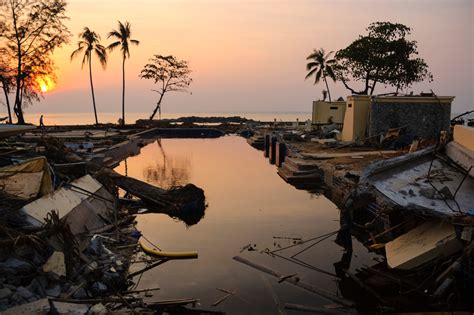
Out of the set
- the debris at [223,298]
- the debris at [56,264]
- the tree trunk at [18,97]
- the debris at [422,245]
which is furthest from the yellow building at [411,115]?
the tree trunk at [18,97]

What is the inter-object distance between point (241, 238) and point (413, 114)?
19.3 meters

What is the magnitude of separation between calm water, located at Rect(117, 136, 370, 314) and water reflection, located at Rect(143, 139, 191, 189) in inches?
2.7

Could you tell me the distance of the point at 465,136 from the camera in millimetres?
11805

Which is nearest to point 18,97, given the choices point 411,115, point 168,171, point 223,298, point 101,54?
point 101,54

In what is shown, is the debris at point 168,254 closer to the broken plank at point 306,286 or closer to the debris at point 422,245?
the broken plank at point 306,286

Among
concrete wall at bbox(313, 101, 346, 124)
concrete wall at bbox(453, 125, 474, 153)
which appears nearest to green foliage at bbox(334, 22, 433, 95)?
concrete wall at bbox(313, 101, 346, 124)

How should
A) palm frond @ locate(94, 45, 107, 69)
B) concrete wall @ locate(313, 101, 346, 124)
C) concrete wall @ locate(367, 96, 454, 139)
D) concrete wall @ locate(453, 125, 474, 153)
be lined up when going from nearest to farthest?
concrete wall @ locate(453, 125, 474, 153)
concrete wall @ locate(367, 96, 454, 139)
concrete wall @ locate(313, 101, 346, 124)
palm frond @ locate(94, 45, 107, 69)

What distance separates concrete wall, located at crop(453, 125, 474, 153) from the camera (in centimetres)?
1139

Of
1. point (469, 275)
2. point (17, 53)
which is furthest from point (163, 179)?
point (17, 53)

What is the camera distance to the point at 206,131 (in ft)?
195

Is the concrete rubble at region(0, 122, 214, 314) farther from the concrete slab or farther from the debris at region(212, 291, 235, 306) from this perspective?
the concrete slab

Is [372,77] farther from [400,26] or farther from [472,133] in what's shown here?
[472,133]

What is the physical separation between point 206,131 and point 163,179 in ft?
113

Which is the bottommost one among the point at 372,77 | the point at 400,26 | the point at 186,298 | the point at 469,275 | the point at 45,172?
the point at 186,298
